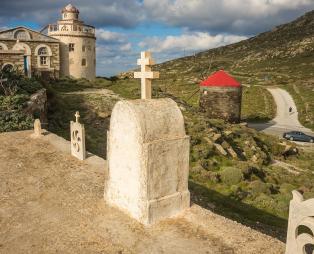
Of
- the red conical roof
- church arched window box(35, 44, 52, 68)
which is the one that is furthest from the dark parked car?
church arched window box(35, 44, 52, 68)

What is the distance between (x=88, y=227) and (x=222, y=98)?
2810 cm

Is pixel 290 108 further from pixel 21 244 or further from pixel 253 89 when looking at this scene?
pixel 21 244

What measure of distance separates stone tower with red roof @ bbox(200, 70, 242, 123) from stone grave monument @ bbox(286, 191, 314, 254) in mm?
29271

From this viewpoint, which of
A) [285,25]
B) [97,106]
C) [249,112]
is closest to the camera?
[97,106]

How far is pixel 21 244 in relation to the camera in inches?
279

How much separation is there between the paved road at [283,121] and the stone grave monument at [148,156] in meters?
31.1

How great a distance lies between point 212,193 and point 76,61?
30314mm

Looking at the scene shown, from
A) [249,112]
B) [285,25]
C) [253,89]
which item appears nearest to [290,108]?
[249,112]

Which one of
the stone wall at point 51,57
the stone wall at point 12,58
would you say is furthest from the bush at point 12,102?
the stone wall at point 51,57

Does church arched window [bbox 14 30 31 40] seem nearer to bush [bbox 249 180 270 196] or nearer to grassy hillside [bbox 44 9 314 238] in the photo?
grassy hillside [bbox 44 9 314 238]

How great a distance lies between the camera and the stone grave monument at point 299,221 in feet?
16.5

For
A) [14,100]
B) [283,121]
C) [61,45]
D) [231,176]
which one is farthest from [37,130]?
[283,121]

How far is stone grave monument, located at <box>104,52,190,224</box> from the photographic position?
7.26m

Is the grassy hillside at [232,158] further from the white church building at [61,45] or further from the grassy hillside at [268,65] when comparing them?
the grassy hillside at [268,65]
